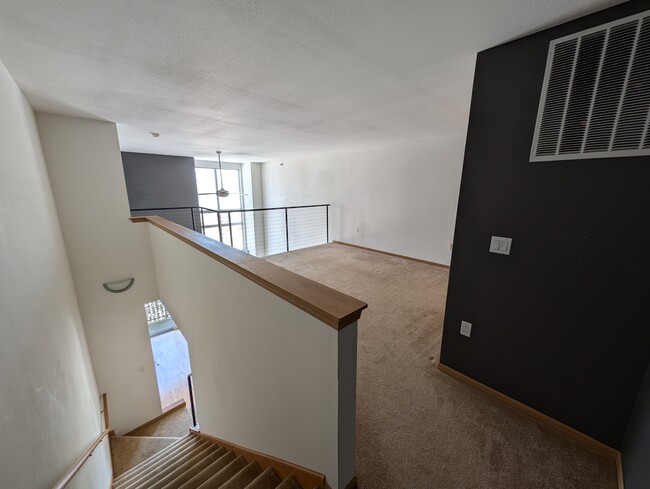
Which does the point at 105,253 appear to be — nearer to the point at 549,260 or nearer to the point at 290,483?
the point at 290,483

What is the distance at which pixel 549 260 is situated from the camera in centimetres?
136

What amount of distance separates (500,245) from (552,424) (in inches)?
41.7

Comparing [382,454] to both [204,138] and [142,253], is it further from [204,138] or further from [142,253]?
[204,138]

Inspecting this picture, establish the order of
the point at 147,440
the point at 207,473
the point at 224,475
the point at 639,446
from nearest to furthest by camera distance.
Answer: the point at 639,446
the point at 224,475
the point at 207,473
the point at 147,440

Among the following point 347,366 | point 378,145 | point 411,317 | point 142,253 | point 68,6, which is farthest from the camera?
point 378,145

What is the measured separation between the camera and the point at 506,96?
4.54 ft

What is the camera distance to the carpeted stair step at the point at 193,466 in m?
1.81

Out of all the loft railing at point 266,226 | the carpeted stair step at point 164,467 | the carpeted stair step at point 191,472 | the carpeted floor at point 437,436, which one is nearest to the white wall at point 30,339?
the carpeted stair step at point 164,467

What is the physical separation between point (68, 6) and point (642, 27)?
7.76 feet

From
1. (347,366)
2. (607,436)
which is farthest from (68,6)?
(607,436)

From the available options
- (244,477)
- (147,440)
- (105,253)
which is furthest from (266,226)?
(244,477)

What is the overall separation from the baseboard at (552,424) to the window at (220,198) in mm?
6640

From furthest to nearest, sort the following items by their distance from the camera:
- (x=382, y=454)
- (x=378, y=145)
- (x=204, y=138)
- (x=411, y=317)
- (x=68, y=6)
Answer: (x=378, y=145)
(x=204, y=138)
(x=411, y=317)
(x=382, y=454)
(x=68, y=6)

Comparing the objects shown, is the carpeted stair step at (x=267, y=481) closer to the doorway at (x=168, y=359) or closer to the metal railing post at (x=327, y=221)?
the doorway at (x=168, y=359)
